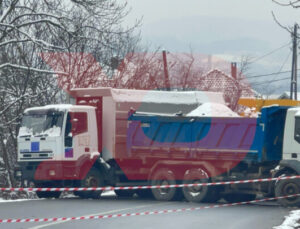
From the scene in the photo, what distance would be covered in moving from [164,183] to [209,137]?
1.92m

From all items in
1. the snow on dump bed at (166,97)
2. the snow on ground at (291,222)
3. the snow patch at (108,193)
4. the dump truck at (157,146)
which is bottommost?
the snow patch at (108,193)

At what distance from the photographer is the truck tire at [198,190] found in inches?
821

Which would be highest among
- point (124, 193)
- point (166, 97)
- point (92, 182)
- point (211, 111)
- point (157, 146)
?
point (166, 97)

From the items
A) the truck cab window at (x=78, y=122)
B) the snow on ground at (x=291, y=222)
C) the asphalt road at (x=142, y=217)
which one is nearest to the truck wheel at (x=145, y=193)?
the asphalt road at (x=142, y=217)

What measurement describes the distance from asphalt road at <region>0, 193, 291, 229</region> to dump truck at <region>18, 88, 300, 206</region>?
0.77 meters

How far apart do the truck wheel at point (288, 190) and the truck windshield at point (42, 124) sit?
6492 millimetres

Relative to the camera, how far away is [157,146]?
22234 mm

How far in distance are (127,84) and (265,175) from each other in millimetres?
17991

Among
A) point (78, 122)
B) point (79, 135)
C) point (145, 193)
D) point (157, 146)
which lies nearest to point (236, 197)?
point (157, 146)

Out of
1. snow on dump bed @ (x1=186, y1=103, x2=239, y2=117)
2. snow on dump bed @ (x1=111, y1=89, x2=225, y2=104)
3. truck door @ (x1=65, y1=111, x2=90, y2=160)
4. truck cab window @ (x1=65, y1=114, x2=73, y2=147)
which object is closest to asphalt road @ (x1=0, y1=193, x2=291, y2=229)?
truck door @ (x1=65, y1=111, x2=90, y2=160)

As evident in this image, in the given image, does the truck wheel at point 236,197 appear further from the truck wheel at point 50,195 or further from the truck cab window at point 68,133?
the truck wheel at point 50,195

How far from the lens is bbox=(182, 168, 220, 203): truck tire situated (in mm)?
20859

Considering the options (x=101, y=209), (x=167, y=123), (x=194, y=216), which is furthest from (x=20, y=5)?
(x=194, y=216)

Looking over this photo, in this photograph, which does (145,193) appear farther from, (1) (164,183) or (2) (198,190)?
(2) (198,190)
